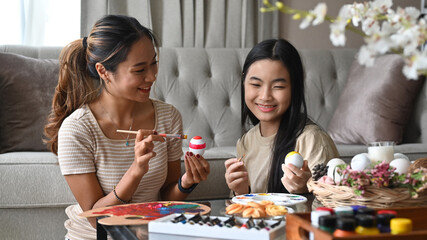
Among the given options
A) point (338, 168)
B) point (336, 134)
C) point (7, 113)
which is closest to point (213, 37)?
point (336, 134)

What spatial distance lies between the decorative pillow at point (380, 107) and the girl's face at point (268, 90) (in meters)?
0.96

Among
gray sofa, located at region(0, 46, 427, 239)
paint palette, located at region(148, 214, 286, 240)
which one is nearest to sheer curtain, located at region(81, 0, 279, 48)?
gray sofa, located at region(0, 46, 427, 239)

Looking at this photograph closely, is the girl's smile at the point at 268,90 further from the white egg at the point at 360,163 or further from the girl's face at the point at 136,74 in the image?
the white egg at the point at 360,163

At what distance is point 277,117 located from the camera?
1.89 metres

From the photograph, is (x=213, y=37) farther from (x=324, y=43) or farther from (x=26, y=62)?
(x=26, y=62)

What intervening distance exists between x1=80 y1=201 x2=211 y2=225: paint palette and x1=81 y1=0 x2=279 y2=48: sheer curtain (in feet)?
7.25

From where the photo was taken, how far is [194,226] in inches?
37.2

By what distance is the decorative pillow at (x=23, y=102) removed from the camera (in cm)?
249

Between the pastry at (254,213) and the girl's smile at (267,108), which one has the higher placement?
the girl's smile at (267,108)

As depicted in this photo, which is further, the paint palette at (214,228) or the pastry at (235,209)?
the pastry at (235,209)

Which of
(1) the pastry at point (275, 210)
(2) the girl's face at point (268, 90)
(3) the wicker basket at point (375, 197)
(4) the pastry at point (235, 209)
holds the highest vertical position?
(2) the girl's face at point (268, 90)

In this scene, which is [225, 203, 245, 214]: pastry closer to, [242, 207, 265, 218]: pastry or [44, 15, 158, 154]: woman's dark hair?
[242, 207, 265, 218]: pastry

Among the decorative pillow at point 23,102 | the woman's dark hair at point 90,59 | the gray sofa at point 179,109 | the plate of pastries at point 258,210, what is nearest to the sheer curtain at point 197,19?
the gray sofa at point 179,109

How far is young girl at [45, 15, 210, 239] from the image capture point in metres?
1.63
